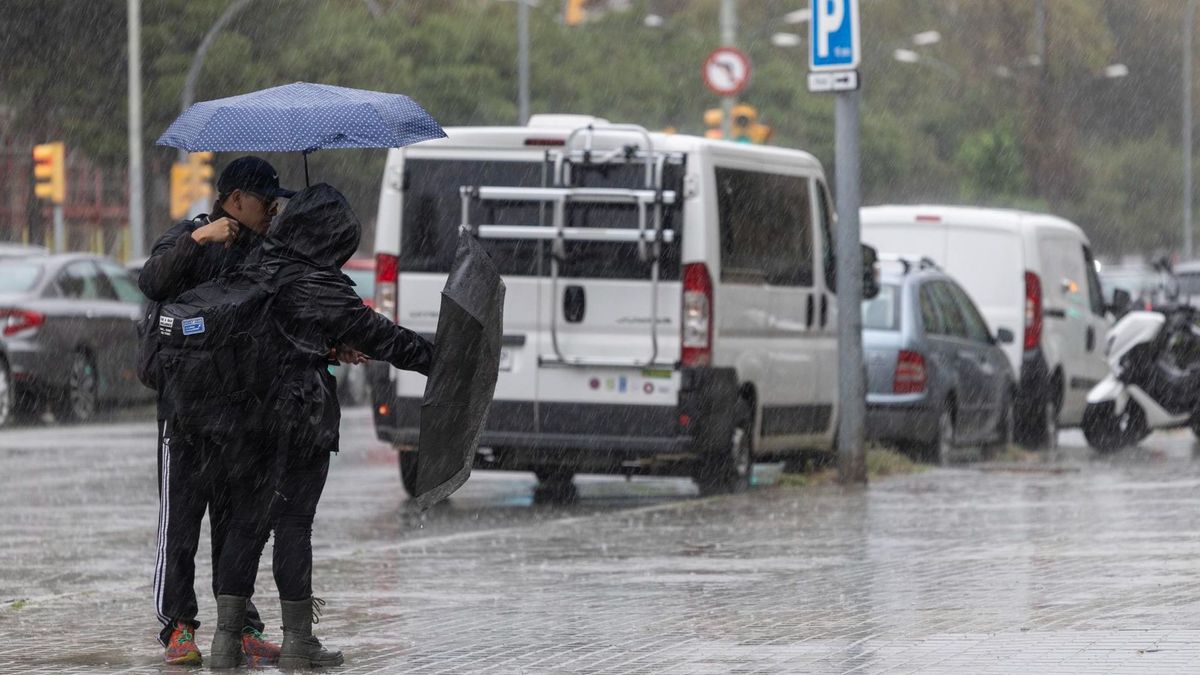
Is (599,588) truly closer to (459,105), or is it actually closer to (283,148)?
(283,148)

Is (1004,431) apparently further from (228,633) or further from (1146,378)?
(228,633)

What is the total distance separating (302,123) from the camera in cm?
794

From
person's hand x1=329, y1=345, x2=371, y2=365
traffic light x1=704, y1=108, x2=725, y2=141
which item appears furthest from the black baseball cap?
traffic light x1=704, y1=108, x2=725, y2=141

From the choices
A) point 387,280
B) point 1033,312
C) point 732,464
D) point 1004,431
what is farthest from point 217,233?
point 1033,312

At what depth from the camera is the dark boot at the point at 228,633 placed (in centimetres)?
771

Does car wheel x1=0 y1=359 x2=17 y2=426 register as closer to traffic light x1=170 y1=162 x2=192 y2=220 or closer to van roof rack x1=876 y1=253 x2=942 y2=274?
van roof rack x1=876 y1=253 x2=942 y2=274

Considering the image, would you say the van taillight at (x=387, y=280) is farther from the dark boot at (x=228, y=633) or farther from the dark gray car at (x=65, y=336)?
the dark gray car at (x=65, y=336)

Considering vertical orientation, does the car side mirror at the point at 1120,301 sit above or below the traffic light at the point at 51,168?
below

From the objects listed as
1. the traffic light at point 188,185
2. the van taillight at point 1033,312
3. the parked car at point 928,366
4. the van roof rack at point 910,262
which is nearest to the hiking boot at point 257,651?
the parked car at point 928,366

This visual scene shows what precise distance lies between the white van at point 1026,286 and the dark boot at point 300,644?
44.8 feet

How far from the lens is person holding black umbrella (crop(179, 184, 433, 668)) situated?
304 inches

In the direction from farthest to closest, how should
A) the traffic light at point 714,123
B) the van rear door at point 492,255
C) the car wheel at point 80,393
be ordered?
the traffic light at point 714,123 → the car wheel at point 80,393 → the van rear door at point 492,255

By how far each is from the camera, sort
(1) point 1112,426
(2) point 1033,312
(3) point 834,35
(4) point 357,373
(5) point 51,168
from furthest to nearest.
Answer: (5) point 51,168 → (4) point 357,373 → (2) point 1033,312 → (1) point 1112,426 → (3) point 834,35

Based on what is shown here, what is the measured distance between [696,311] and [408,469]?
86.8 inches
